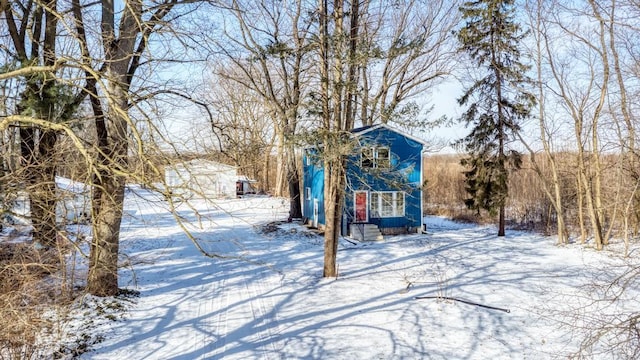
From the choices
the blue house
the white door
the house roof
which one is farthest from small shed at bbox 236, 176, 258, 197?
the house roof

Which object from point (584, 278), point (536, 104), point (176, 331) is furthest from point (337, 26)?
point (536, 104)

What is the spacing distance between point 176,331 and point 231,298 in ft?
5.81

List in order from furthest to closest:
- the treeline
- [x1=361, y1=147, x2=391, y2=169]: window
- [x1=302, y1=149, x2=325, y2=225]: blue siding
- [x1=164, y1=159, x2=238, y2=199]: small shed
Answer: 1. [x1=302, y1=149, x2=325, y2=225]: blue siding
2. the treeline
3. [x1=361, y1=147, x2=391, y2=169]: window
4. [x1=164, y1=159, x2=238, y2=199]: small shed

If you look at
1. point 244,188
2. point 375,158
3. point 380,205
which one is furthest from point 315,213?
point 244,188

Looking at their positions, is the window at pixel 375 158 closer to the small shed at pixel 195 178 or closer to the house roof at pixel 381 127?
the house roof at pixel 381 127

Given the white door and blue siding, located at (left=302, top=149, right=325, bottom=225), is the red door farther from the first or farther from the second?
the white door

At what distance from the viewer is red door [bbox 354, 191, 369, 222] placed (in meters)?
16.7

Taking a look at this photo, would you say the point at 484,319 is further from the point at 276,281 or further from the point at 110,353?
the point at 110,353

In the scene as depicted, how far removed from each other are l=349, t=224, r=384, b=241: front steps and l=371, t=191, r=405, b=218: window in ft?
3.36

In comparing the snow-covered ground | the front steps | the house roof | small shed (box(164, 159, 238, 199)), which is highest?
the house roof

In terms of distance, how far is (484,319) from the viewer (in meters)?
7.32

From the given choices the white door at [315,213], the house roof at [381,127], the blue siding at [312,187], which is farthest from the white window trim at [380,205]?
the white door at [315,213]

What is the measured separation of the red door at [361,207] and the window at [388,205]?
26cm

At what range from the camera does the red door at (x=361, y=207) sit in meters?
16.7
